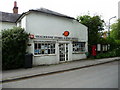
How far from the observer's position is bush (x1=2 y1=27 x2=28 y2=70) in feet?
30.6

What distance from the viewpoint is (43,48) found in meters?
11.4

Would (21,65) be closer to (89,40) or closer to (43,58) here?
(43,58)

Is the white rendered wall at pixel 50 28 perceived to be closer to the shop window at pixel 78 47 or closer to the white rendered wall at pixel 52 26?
the white rendered wall at pixel 52 26

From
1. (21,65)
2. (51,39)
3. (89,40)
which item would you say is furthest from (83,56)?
(21,65)

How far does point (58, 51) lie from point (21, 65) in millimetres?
4021

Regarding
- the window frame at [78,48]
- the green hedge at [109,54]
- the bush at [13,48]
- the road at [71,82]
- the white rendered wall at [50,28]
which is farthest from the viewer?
the green hedge at [109,54]

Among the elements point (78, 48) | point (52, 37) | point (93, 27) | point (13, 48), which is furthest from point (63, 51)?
point (93, 27)

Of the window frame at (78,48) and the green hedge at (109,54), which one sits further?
the green hedge at (109,54)

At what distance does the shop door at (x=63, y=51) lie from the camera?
12.6 meters

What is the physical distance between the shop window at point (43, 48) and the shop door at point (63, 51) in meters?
0.98

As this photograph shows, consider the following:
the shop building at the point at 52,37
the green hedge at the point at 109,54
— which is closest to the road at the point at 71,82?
the shop building at the point at 52,37

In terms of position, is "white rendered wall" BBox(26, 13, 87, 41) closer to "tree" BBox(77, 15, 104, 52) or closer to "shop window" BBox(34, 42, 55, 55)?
"shop window" BBox(34, 42, 55, 55)

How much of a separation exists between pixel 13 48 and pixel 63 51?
5.32 m

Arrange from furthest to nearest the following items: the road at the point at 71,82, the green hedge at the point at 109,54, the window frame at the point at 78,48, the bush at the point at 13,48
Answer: the green hedge at the point at 109,54
the window frame at the point at 78,48
the bush at the point at 13,48
the road at the point at 71,82
